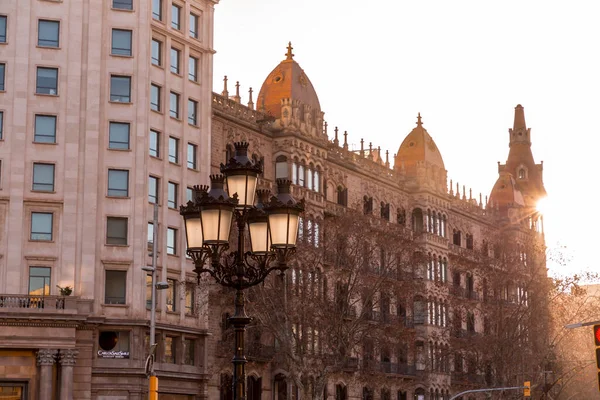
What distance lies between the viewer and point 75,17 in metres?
63.9

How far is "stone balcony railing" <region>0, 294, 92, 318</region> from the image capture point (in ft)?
193

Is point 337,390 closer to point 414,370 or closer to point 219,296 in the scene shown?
point 414,370

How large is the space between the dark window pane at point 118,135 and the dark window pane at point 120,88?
132 cm

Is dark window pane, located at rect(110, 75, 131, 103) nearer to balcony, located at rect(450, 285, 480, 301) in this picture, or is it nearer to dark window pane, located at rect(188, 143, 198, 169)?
dark window pane, located at rect(188, 143, 198, 169)

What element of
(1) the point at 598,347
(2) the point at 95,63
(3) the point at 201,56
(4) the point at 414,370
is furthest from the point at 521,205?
(1) the point at 598,347

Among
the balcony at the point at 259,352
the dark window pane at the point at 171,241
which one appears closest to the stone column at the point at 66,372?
the dark window pane at the point at 171,241

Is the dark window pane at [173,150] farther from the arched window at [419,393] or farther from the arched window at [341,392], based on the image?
the arched window at [419,393]

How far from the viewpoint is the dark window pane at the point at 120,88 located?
211 feet

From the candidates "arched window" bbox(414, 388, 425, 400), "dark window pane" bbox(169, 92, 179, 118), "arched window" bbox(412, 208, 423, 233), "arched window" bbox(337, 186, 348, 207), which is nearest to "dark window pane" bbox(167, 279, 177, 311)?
"dark window pane" bbox(169, 92, 179, 118)

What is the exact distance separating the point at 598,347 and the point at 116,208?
4133 cm

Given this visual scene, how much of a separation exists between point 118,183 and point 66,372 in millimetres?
10459

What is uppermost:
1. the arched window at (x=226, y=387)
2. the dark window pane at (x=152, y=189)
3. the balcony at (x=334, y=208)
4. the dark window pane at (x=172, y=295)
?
the balcony at (x=334, y=208)

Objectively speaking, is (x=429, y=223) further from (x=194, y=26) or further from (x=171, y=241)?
(x=171, y=241)

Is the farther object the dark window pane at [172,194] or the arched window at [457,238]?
the arched window at [457,238]
